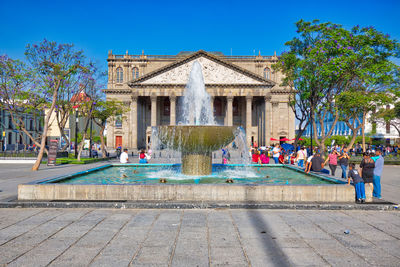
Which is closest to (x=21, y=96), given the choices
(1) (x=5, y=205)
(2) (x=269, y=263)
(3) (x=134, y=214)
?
(1) (x=5, y=205)

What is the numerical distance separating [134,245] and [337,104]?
2320 cm

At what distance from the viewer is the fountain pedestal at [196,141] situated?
926 cm

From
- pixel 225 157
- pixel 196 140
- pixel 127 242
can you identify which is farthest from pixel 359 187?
pixel 225 157

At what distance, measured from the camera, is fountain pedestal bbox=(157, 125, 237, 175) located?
926 cm

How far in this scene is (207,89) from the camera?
4772 cm

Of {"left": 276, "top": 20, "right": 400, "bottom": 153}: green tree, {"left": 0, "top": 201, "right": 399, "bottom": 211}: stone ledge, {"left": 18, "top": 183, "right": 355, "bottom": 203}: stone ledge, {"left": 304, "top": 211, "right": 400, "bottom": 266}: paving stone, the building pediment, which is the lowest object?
{"left": 304, "top": 211, "right": 400, "bottom": 266}: paving stone

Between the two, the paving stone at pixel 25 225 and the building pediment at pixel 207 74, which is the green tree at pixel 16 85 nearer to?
the paving stone at pixel 25 225

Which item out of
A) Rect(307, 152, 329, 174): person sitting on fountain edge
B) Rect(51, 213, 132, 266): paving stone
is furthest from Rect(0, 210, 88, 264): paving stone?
Rect(307, 152, 329, 174): person sitting on fountain edge

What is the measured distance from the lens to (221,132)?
9422 millimetres

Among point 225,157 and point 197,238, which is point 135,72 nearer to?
point 225,157

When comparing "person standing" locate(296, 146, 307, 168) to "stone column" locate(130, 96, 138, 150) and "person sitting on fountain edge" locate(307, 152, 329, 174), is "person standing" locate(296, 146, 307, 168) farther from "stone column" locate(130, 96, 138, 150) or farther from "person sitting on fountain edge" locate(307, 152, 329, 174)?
"stone column" locate(130, 96, 138, 150)

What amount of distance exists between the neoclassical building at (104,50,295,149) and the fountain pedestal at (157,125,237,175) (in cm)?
3459

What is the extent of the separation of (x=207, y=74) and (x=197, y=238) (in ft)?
146

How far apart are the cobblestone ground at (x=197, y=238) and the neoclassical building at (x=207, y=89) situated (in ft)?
127
